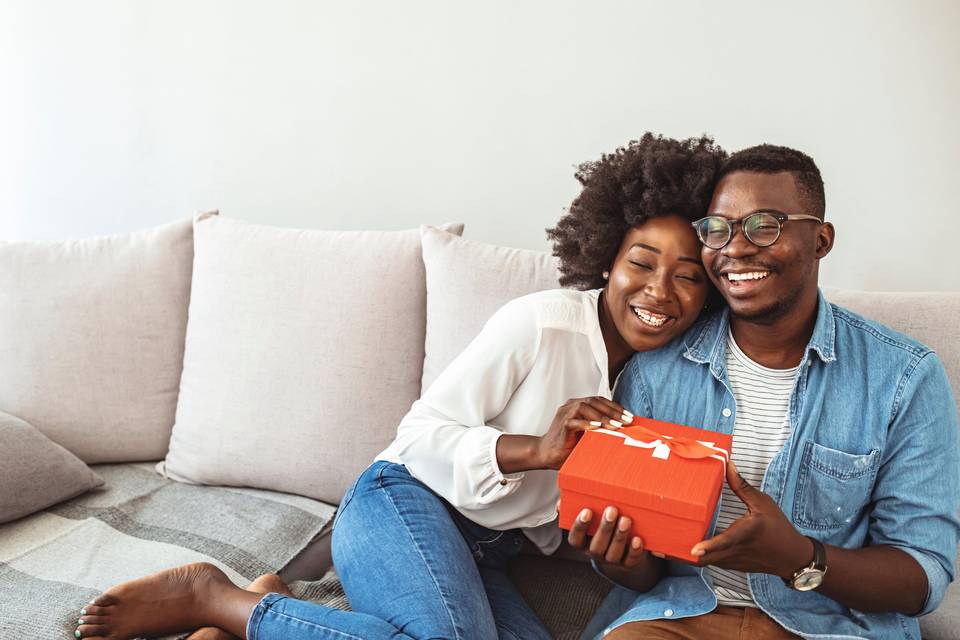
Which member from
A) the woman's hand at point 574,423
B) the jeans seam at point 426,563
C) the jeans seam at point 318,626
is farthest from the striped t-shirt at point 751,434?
the jeans seam at point 318,626

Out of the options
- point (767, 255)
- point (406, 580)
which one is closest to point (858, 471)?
point (767, 255)

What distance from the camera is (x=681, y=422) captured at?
1.44 meters

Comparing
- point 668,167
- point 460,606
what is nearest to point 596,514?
point 460,606

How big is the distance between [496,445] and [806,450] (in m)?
0.51

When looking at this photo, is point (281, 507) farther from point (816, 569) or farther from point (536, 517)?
point (816, 569)

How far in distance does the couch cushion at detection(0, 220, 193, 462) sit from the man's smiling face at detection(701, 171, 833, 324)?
1425 millimetres

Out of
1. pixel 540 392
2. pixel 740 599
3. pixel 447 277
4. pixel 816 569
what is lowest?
pixel 740 599

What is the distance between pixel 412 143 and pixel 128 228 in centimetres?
100

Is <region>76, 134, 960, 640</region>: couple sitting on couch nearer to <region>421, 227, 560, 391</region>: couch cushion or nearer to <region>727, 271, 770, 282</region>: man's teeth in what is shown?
<region>727, 271, 770, 282</region>: man's teeth

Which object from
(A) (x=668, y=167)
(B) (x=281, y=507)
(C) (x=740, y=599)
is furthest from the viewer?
(B) (x=281, y=507)

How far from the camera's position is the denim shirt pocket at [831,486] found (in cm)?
130

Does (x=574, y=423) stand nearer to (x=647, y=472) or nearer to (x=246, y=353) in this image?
(x=647, y=472)

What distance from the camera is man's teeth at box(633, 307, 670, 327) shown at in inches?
55.2

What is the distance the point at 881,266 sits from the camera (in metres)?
1.93
